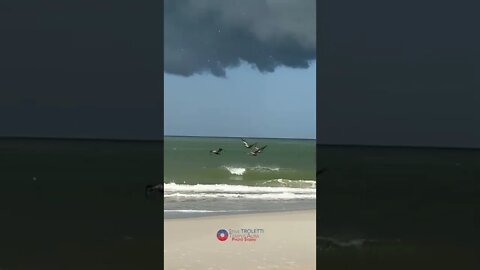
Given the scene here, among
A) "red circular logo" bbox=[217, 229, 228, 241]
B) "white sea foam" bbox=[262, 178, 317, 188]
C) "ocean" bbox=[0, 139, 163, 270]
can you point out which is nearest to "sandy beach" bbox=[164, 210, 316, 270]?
"red circular logo" bbox=[217, 229, 228, 241]

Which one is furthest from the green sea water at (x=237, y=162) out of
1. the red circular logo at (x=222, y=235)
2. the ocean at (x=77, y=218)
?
the red circular logo at (x=222, y=235)

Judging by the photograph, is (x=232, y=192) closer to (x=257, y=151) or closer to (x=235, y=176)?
(x=235, y=176)

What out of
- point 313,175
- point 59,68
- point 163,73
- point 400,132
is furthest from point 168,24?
point 400,132

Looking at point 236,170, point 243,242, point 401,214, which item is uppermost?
point 236,170

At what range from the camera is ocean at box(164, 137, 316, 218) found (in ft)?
7.48

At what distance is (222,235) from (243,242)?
0.36 ft

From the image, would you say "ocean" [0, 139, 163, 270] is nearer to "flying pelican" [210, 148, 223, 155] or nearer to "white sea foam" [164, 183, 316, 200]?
"white sea foam" [164, 183, 316, 200]

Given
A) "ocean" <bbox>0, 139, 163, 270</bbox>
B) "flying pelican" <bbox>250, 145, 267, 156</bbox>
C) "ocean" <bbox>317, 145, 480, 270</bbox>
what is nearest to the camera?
"flying pelican" <bbox>250, 145, 267, 156</bbox>

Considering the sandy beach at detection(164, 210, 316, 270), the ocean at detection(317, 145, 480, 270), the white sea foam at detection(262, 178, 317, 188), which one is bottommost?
the ocean at detection(317, 145, 480, 270)

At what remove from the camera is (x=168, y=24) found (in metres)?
2.33

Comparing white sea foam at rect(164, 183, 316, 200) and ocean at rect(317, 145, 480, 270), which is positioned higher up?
white sea foam at rect(164, 183, 316, 200)

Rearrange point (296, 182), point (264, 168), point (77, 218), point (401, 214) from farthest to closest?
point (401, 214) → point (77, 218) → point (264, 168) → point (296, 182)

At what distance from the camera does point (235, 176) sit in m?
2.36

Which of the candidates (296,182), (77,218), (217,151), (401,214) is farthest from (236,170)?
(401,214)
